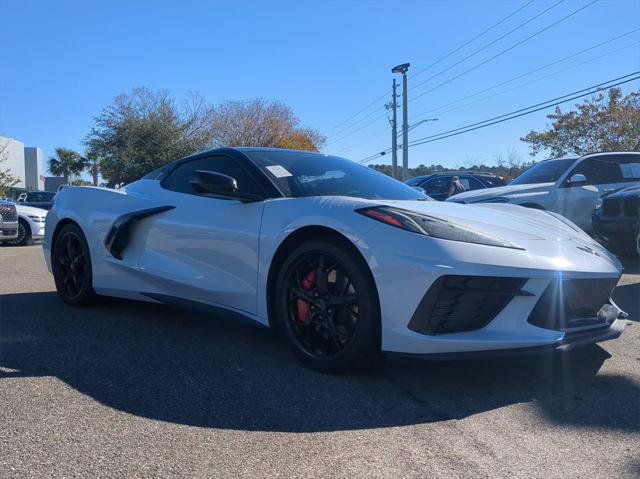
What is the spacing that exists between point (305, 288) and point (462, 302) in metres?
0.91

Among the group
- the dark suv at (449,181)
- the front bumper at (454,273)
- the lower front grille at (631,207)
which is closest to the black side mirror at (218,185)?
the front bumper at (454,273)

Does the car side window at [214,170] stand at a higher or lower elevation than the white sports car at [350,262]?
higher

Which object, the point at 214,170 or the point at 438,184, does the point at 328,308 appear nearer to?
the point at 214,170

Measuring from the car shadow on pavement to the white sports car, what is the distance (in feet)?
0.82

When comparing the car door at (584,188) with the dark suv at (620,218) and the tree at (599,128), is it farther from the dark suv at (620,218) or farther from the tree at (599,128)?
the tree at (599,128)

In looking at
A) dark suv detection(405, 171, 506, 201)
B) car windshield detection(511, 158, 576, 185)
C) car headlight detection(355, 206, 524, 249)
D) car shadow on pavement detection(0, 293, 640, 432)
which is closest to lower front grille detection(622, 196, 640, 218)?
car windshield detection(511, 158, 576, 185)

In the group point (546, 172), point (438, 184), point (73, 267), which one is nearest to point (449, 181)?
point (438, 184)

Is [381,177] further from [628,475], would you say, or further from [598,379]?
[628,475]

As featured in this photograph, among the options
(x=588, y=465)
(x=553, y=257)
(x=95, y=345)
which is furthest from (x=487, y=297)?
(x=95, y=345)

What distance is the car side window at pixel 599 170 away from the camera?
9.27 metres

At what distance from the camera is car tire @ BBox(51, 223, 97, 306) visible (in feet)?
16.3

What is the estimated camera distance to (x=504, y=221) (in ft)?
11.5

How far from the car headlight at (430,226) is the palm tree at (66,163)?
277 ft

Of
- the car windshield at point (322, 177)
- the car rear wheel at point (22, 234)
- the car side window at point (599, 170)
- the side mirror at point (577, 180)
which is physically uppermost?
the car side window at point (599, 170)
